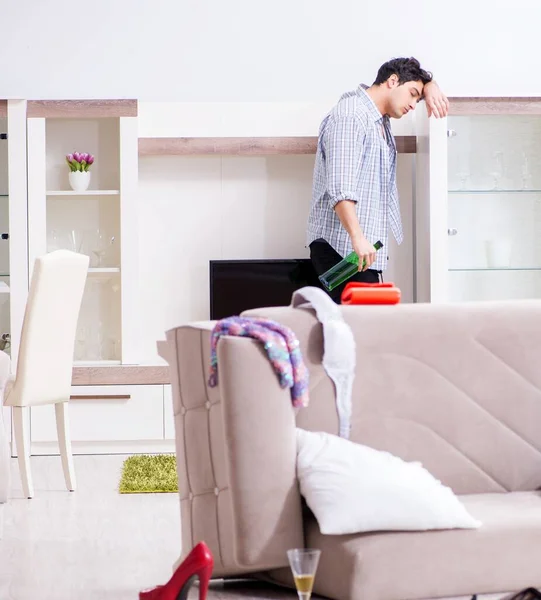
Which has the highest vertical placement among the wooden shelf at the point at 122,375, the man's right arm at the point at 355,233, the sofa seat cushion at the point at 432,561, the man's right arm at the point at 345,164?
the man's right arm at the point at 345,164

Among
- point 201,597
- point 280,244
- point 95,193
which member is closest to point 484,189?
point 280,244

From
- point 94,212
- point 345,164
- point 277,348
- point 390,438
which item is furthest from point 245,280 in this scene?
point 277,348

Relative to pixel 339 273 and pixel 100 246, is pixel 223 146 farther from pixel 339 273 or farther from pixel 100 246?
pixel 339 273

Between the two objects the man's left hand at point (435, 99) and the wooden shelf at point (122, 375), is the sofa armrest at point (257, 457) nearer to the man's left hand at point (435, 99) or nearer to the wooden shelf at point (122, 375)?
the man's left hand at point (435, 99)

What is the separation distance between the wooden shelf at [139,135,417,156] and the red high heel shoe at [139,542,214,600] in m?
3.39

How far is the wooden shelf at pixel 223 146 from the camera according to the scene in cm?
514

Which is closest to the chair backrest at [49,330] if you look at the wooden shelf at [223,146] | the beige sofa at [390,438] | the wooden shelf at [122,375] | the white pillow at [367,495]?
the wooden shelf at [122,375]

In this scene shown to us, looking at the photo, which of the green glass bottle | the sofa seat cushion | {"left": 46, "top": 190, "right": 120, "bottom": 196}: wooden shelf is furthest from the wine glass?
{"left": 46, "top": 190, "right": 120, "bottom": 196}: wooden shelf

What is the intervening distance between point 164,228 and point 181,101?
679 millimetres

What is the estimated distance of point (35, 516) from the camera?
3.42 metres

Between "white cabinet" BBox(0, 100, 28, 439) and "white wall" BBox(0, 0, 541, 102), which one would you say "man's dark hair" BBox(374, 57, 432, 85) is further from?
"white cabinet" BBox(0, 100, 28, 439)

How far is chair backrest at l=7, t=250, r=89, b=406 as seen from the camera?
379 cm

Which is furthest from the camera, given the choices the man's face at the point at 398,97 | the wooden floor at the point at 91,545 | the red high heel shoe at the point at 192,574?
the man's face at the point at 398,97

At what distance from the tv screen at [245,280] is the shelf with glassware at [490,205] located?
69cm
